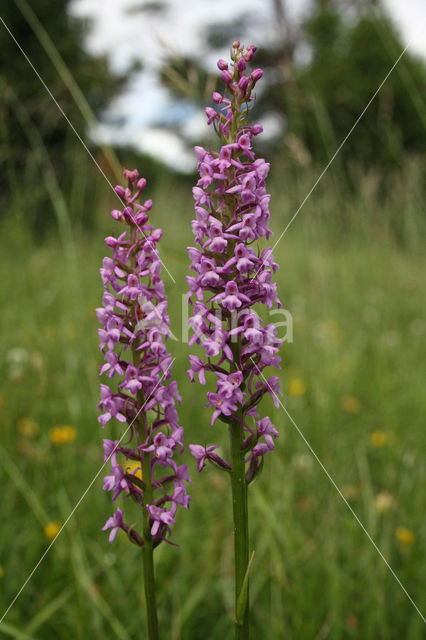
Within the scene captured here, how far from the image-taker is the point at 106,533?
3139 mm

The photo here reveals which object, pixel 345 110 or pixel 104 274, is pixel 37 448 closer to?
pixel 104 274

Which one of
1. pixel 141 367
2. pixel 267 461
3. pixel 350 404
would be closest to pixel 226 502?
pixel 267 461

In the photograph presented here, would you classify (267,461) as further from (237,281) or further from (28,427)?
(237,281)

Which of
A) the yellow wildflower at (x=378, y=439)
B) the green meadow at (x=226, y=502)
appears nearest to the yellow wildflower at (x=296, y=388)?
the green meadow at (x=226, y=502)

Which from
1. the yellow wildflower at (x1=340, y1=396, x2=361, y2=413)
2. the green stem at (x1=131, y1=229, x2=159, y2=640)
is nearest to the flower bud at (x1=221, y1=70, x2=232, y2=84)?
the green stem at (x1=131, y1=229, x2=159, y2=640)

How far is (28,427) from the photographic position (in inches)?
153

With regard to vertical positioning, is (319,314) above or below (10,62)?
below

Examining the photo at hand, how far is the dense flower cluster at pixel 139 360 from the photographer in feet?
4.38

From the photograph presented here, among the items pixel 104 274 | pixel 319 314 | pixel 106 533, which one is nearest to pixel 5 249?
pixel 319 314

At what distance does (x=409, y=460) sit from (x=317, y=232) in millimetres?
2917

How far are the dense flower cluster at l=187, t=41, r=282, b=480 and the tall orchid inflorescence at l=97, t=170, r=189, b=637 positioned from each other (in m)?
0.09

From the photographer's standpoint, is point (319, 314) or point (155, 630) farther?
point (319, 314)

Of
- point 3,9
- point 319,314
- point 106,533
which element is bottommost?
point 106,533

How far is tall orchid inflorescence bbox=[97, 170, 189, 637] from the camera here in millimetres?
1333
